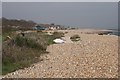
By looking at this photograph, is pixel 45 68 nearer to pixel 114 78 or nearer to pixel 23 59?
pixel 23 59

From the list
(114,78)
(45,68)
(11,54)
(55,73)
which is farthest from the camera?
(11,54)

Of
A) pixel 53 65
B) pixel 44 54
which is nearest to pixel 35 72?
pixel 53 65

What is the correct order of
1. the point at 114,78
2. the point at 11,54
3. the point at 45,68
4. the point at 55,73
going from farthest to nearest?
the point at 11,54 < the point at 45,68 < the point at 55,73 < the point at 114,78

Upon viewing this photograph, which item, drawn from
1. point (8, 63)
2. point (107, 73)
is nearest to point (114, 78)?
point (107, 73)

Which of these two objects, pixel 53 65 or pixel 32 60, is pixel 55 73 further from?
pixel 32 60

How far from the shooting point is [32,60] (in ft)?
65.1

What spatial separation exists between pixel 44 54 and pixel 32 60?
153 inches

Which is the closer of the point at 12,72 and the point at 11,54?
the point at 12,72

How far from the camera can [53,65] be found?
1848 centimetres

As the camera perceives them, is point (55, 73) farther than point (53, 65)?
No

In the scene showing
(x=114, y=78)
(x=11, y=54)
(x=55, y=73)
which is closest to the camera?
(x=114, y=78)

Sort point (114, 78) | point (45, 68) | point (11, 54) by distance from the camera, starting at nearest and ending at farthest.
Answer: point (114, 78) → point (45, 68) → point (11, 54)

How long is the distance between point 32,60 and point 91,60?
351 centimetres

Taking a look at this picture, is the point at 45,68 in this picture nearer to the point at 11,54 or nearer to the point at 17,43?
the point at 11,54
